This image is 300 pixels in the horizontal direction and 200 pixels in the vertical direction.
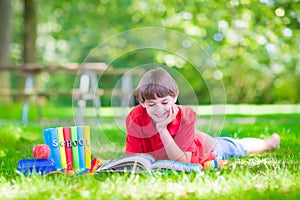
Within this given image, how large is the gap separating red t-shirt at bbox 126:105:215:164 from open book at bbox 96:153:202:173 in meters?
0.18

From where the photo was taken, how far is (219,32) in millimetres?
10500

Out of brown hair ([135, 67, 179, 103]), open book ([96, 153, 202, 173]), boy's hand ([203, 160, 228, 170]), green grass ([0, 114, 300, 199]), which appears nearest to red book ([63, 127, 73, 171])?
green grass ([0, 114, 300, 199])

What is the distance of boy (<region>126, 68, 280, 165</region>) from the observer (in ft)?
10.7

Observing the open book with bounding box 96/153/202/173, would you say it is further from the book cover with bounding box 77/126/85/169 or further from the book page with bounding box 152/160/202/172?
the book cover with bounding box 77/126/85/169

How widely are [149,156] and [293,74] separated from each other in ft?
62.0

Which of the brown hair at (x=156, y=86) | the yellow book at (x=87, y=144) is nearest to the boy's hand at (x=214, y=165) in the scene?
the brown hair at (x=156, y=86)

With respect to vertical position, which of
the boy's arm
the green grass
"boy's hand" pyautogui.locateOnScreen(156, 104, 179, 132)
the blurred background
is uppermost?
the blurred background

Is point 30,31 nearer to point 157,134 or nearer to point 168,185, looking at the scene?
point 157,134

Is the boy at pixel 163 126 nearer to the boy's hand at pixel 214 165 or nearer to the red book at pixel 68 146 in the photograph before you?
the boy's hand at pixel 214 165

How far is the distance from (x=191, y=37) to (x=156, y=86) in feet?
19.4

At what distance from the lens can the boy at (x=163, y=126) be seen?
327cm

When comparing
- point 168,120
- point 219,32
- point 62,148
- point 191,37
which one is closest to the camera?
point 168,120

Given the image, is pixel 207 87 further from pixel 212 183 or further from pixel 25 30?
pixel 25 30

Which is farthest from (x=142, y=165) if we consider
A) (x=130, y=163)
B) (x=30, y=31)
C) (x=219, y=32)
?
(x=30, y=31)
